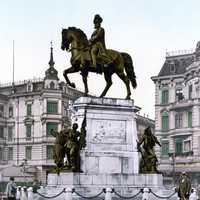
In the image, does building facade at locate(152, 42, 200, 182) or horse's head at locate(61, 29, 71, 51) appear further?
building facade at locate(152, 42, 200, 182)

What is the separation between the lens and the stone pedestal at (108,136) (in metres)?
30.9

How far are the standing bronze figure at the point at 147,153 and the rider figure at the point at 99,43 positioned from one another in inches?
153

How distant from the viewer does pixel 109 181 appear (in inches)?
1208

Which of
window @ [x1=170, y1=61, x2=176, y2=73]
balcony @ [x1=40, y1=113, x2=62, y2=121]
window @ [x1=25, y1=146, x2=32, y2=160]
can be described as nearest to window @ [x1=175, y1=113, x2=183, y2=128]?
window @ [x1=170, y1=61, x2=176, y2=73]

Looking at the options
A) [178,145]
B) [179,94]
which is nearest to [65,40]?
[178,145]

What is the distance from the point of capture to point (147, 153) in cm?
3234

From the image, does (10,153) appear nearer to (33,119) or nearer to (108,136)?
(33,119)

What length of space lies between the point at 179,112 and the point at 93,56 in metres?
49.6

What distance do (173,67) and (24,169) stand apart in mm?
22226

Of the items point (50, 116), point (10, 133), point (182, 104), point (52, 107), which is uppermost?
point (52, 107)

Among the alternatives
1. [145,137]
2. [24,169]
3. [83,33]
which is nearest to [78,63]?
[83,33]

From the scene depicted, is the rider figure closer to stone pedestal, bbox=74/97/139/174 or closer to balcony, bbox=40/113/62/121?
stone pedestal, bbox=74/97/139/174

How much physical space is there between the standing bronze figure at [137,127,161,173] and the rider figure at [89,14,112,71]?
388 centimetres

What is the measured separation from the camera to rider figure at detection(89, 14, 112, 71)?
105 ft
